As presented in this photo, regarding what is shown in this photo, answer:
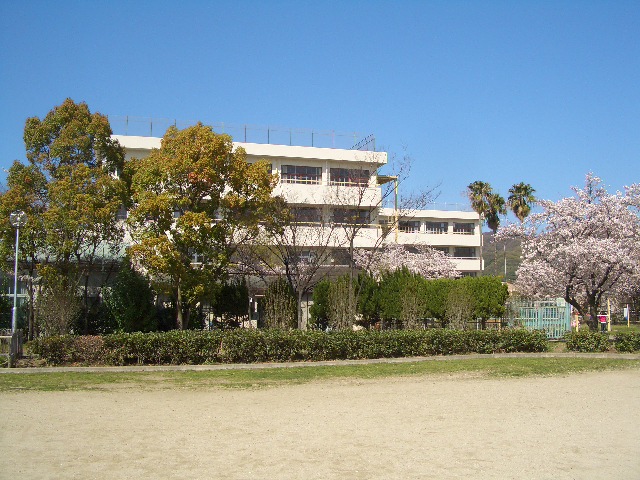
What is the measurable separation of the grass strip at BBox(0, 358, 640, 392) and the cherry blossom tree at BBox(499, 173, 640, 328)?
8146 mm

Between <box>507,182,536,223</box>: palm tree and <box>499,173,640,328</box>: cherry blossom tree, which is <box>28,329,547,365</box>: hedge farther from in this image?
<box>507,182,536,223</box>: palm tree

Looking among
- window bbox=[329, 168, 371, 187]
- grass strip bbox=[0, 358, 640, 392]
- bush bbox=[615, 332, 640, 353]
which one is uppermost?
window bbox=[329, 168, 371, 187]

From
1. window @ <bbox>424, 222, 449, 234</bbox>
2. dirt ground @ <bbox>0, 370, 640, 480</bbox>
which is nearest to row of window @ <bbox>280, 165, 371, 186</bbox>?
window @ <bbox>424, 222, 449, 234</bbox>

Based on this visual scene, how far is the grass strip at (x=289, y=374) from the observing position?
16344 millimetres

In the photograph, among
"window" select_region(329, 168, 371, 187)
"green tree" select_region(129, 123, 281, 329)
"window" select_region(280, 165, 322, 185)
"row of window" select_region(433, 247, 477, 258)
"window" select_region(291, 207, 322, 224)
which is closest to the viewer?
"green tree" select_region(129, 123, 281, 329)

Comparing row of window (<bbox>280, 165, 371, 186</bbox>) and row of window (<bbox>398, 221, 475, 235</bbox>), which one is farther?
row of window (<bbox>398, 221, 475, 235</bbox>)

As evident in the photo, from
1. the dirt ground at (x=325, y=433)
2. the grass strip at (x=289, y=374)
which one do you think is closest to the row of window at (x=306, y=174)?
the grass strip at (x=289, y=374)

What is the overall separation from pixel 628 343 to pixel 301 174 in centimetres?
2577

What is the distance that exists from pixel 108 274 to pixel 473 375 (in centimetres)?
1539

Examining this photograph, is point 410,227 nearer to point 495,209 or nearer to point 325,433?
point 495,209

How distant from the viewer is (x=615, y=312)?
192 feet

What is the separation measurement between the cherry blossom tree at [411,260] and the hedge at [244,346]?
677 inches

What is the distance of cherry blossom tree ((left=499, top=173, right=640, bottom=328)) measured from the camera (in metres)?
30.1

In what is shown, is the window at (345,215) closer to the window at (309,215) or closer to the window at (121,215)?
the window at (309,215)
